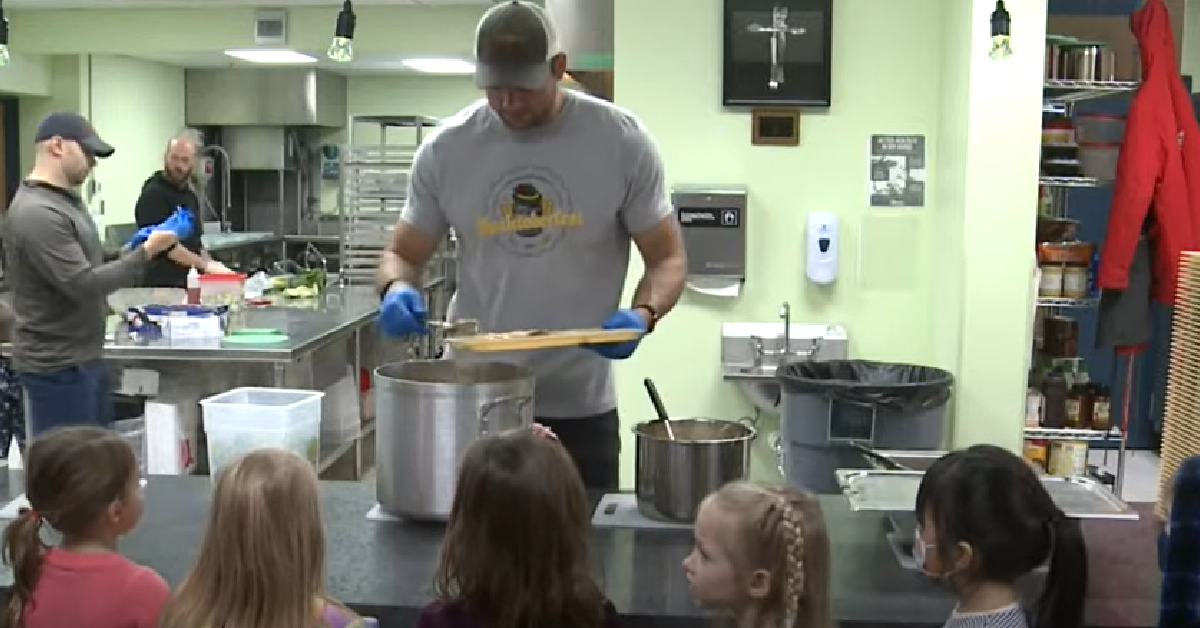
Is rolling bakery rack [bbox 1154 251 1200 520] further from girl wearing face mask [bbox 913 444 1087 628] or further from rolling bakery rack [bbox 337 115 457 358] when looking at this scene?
rolling bakery rack [bbox 337 115 457 358]

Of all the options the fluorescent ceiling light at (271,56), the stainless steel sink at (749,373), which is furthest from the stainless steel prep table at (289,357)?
the fluorescent ceiling light at (271,56)

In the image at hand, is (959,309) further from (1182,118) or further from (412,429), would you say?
(412,429)

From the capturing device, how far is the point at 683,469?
6.40 ft

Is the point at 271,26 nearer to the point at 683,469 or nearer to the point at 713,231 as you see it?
the point at 713,231

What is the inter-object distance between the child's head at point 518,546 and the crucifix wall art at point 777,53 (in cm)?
288

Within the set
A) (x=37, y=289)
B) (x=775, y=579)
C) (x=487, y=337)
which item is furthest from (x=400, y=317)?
(x=37, y=289)

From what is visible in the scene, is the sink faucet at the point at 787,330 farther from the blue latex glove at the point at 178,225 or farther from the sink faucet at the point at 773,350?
the blue latex glove at the point at 178,225

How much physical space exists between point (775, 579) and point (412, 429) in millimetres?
667

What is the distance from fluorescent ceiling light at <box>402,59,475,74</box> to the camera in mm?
8789

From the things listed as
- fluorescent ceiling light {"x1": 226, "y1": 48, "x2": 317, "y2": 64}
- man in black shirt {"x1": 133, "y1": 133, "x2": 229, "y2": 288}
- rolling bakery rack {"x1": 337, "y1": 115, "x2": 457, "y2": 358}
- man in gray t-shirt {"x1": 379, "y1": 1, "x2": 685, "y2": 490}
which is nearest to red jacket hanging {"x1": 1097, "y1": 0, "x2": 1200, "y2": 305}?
man in gray t-shirt {"x1": 379, "y1": 1, "x2": 685, "y2": 490}

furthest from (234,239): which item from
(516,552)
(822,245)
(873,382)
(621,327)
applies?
(516,552)

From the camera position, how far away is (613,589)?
67.2 inches

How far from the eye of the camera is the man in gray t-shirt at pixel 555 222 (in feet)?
7.55

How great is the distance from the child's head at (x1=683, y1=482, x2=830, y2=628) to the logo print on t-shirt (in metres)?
0.89
